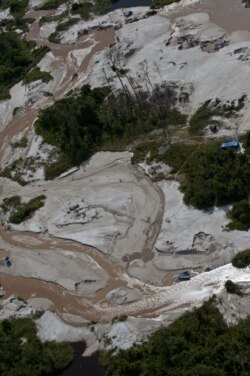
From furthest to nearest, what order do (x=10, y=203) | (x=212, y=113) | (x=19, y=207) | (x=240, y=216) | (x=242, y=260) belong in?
(x=10, y=203) < (x=19, y=207) < (x=212, y=113) < (x=240, y=216) < (x=242, y=260)

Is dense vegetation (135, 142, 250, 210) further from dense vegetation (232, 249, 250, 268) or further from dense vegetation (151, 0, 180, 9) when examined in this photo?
dense vegetation (151, 0, 180, 9)

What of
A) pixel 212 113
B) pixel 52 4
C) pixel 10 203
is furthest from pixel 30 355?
pixel 52 4

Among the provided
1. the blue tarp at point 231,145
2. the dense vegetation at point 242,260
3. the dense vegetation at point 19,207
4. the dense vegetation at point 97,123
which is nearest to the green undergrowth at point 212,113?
the dense vegetation at point 97,123

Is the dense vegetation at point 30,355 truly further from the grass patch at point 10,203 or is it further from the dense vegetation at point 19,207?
the grass patch at point 10,203

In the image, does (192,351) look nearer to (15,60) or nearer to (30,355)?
(30,355)

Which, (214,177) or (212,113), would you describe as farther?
(212,113)

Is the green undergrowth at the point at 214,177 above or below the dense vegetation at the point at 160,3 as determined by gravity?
below
